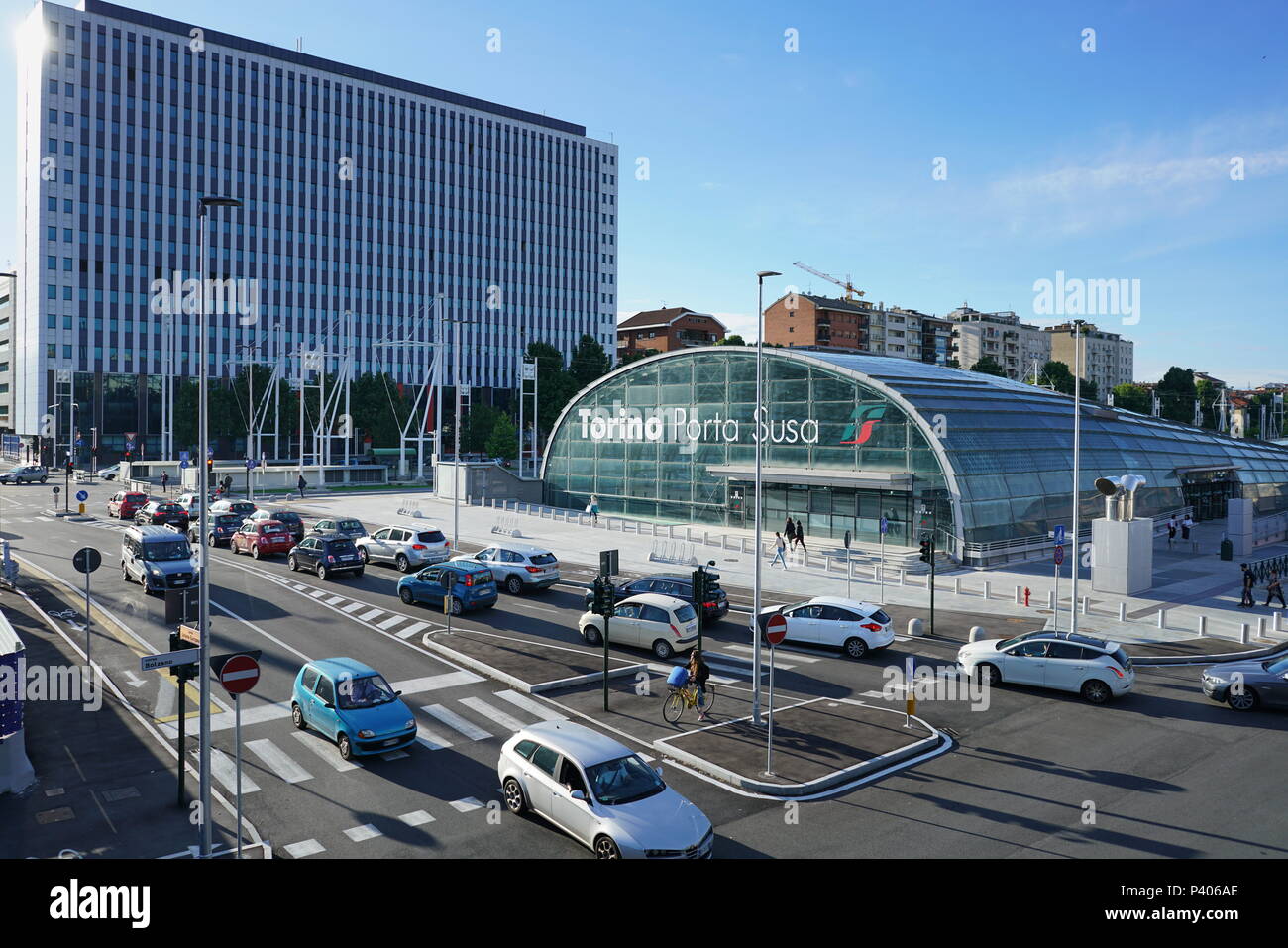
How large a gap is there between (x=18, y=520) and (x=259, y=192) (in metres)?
80.8

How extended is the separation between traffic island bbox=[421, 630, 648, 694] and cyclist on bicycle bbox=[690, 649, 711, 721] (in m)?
3.28

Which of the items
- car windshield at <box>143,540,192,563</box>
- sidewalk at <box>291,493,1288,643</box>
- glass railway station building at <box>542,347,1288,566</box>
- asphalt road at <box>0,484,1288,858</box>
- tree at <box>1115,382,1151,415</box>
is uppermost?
tree at <box>1115,382,1151,415</box>

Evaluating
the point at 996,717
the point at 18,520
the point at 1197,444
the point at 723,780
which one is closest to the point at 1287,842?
the point at 996,717

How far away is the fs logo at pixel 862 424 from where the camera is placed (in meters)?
42.1

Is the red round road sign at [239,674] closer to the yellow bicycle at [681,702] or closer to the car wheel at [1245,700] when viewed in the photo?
the yellow bicycle at [681,702]

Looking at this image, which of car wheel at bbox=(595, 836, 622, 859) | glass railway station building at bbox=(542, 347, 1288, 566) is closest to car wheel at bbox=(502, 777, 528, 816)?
car wheel at bbox=(595, 836, 622, 859)

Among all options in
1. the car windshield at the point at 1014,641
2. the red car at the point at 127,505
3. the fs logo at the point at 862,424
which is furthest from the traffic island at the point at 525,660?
the red car at the point at 127,505

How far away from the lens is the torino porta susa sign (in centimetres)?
4550

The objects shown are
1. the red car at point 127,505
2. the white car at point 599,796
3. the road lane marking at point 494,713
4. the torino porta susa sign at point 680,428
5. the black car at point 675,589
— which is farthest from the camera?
the red car at point 127,505

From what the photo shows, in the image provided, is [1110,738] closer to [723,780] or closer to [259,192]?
[723,780]

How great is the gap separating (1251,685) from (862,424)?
2439 cm

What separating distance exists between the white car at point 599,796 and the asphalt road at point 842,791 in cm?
45

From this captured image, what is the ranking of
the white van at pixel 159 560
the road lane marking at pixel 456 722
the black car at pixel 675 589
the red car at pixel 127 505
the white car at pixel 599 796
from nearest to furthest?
the white car at pixel 599 796 → the road lane marking at pixel 456 722 → the black car at pixel 675 589 → the white van at pixel 159 560 → the red car at pixel 127 505

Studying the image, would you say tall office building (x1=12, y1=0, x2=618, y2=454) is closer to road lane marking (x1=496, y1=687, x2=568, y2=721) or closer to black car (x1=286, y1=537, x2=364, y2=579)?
black car (x1=286, y1=537, x2=364, y2=579)
